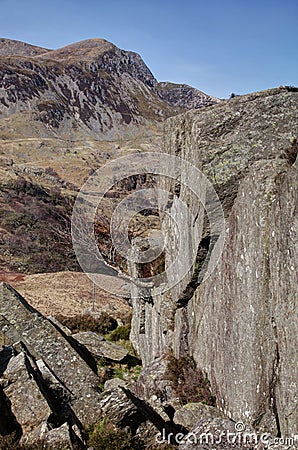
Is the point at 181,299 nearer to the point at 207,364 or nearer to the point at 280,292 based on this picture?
the point at 207,364

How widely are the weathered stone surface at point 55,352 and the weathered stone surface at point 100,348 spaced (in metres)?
3.54

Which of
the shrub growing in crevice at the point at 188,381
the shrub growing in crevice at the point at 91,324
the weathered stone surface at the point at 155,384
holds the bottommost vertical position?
the shrub growing in crevice at the point at 91,324

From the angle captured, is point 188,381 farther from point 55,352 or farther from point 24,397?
point 24,397

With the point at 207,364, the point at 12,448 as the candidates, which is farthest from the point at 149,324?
the point at 12,448

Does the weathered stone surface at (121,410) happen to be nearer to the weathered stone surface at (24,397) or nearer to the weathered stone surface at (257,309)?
the weathered stone surface at (24,397)

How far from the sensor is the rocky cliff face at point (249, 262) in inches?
191

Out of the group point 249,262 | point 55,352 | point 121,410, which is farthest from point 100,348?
point 249,262

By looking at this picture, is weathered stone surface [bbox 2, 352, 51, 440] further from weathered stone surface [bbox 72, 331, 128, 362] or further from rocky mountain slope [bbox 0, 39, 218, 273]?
rocky mountain slope [bbox 0, 39, 218, 273]

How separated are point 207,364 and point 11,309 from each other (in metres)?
3.84

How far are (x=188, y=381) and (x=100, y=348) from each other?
437cm

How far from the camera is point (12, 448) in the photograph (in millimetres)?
4703

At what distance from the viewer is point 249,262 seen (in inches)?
225

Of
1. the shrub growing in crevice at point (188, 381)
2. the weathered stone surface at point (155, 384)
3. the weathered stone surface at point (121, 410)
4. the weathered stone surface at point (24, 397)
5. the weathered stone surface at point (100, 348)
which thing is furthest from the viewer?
the weathered stone surface at point (100, 348)

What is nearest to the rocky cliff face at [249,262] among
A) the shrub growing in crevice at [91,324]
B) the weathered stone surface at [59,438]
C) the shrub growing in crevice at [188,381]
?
the shrub growing in crevice at [188,381]
